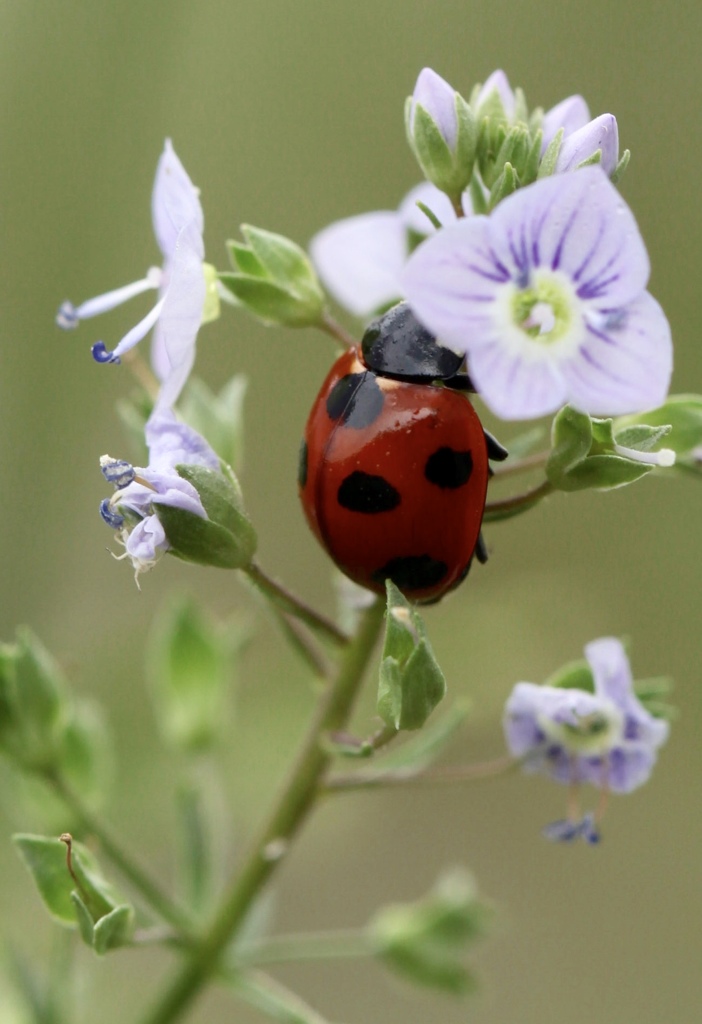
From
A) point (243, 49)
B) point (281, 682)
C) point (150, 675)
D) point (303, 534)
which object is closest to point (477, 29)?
point (243, 49)

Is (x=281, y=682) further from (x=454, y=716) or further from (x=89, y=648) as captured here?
(x=454, y=716)

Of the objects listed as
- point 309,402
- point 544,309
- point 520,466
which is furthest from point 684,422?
point 309,402

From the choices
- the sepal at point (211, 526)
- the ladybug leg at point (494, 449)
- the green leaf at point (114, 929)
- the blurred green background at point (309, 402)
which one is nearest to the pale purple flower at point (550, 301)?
the ladybug leg at point (494, 449)

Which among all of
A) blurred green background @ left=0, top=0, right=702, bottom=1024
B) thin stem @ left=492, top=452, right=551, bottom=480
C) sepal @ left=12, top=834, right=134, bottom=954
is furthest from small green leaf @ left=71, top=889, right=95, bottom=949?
blurred green background @ left=0, top=0, right=702, bottom=1024

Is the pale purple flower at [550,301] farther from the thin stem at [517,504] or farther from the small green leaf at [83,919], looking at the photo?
the small green leaf at [83,919]

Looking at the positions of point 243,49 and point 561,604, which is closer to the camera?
point 561,604

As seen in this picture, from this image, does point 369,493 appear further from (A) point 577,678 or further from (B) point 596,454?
(A) point 577,678
